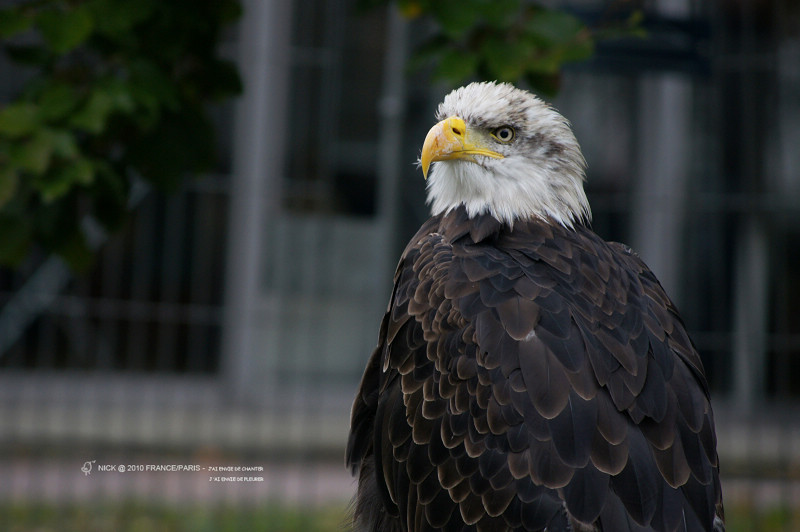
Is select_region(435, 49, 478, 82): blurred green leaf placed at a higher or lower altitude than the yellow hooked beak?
higher

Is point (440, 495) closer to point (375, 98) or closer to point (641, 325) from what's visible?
point (641, 325)

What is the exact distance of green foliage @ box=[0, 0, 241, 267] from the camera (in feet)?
8.91

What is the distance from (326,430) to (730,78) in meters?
3.84

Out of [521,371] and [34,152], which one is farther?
[34,152]

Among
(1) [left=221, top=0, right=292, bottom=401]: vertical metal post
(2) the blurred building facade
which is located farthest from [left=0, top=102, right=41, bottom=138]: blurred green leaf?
(1) [left=221, top=0, right=292, bottom=401]: vertical metal post

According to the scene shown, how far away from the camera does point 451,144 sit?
3039mm

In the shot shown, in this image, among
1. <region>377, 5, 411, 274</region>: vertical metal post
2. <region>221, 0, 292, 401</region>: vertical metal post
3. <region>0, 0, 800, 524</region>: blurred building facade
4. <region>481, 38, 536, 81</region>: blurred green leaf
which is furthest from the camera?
<region>377, 5, 411, 274</region>: vertical metal post

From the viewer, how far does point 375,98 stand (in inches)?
292

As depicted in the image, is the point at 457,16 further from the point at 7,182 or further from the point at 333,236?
the point at 333,236

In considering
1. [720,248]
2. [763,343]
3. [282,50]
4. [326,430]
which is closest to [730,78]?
[720,248]

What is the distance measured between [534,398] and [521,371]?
0.26ft

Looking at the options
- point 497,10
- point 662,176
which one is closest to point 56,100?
point 497,10

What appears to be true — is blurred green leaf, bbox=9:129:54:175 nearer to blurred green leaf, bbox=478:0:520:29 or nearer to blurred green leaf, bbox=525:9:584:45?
blurred green leaf, bbox=478:0:520:29

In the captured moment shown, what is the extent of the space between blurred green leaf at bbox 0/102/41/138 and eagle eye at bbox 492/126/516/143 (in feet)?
4.48
